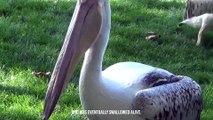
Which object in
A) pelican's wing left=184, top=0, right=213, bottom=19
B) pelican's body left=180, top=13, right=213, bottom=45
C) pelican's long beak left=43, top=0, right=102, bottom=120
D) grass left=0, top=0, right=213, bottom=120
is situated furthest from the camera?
pelican's wing left=184, top=0, right=213, bottom=19

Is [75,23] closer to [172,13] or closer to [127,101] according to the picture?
[127,101]

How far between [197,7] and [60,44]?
2342mm

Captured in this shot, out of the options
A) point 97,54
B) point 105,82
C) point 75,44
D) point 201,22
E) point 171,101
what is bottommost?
point 201,22

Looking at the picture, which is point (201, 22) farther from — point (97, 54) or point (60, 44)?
point (97, 54)

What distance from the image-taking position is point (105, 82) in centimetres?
396

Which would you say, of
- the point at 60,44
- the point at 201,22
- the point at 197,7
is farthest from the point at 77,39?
the point at 197,7

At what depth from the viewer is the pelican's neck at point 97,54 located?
391 cm

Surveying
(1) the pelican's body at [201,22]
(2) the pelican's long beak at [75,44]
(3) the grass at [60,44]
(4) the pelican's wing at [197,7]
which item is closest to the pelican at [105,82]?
(2) the pelican's long beak at [75,44]

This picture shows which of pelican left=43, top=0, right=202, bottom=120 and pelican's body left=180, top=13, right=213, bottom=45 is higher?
pelican left=43, top=0, right=202, bottom=120

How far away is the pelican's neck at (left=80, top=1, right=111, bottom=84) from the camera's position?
154 inches

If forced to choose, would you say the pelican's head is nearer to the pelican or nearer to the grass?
the pelican

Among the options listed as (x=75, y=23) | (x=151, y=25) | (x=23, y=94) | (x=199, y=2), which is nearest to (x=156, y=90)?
(x=75, y=23)

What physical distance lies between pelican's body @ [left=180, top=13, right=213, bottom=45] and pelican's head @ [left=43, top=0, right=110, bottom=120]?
3.61 m

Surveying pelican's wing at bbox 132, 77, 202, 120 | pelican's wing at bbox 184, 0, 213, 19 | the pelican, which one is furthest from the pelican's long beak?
pelican's wing at bbox 184, 0, 213, 19
